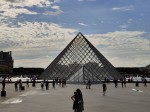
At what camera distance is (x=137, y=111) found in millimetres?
18141

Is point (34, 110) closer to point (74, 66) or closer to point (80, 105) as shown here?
point (80, 105)

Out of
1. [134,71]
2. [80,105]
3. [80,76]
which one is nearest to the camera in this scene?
[80,105]

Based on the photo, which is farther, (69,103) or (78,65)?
(78,65)

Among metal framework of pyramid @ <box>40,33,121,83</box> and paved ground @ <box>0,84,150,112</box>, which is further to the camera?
metal framework of pyramid @ <box>40,33,121,83</box>

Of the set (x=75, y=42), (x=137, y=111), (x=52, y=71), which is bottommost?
(x=137, y=111)

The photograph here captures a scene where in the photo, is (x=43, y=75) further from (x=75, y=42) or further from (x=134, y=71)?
(x=134, y=71)

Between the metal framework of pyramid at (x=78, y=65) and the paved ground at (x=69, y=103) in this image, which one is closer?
the paved ground at (x=69, y=103)

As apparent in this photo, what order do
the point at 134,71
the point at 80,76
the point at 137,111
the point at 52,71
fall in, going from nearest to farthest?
the point at 137,111 < the point at 80,76 < the point at 52,71 < the point at 134,71

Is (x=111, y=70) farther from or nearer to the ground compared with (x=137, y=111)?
farther from the ground

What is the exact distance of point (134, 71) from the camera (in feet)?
648

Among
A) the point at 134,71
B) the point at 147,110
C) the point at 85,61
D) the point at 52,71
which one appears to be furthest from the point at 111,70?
the point at 134,71

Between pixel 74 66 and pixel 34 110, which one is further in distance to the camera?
pixel 74 66

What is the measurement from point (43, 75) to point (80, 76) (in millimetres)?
11803

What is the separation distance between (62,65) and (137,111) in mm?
55450
